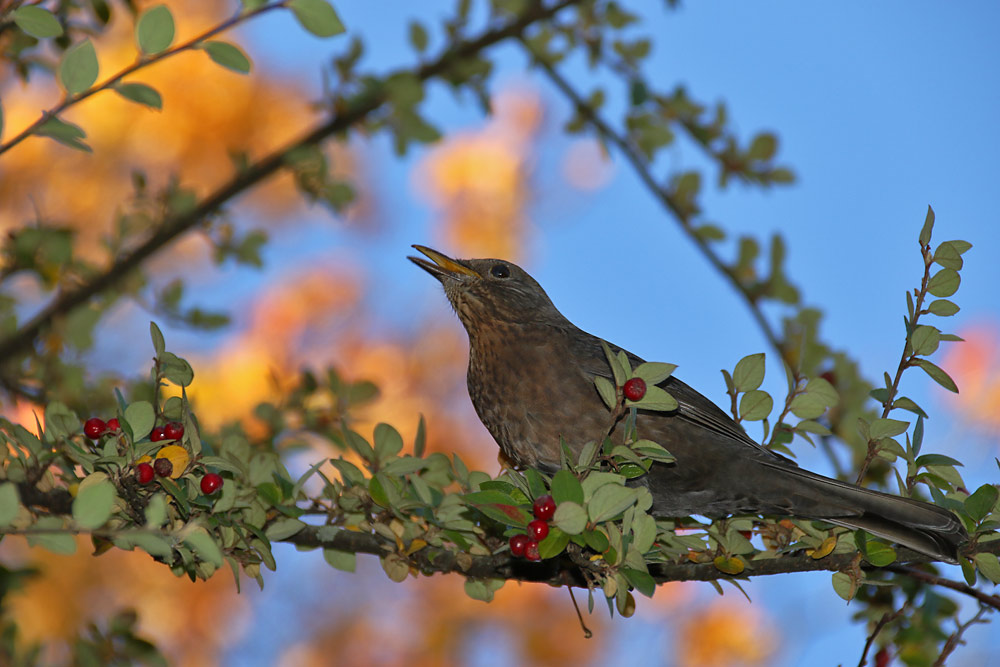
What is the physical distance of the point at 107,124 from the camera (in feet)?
41.3

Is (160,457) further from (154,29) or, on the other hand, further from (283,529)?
(154,29)

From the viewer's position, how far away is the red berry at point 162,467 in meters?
2.20

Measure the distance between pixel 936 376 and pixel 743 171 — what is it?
1927 millimetres

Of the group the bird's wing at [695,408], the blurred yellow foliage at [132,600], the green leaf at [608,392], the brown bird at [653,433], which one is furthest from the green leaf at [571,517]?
the blurred yellow foliage at [132,600]

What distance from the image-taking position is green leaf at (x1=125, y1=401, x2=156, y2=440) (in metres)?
2.21

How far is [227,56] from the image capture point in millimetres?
2018

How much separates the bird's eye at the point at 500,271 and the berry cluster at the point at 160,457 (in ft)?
7.38

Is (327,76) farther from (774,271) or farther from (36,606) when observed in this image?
(36,606)

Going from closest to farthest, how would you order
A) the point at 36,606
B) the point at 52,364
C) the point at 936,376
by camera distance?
the point at 936,376
the point at 52,364
the point at 36,606

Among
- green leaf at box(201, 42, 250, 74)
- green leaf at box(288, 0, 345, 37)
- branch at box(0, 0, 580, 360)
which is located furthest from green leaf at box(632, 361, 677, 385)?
branch at box(0, 0, 580, 360)

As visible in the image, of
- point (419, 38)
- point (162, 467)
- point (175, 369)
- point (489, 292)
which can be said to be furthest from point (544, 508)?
point (419, 38)

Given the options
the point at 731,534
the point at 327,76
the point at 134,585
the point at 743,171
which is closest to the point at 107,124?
the point at 134,585

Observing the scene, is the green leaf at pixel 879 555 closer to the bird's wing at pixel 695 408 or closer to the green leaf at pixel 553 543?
the green leaf at pixel 553 543

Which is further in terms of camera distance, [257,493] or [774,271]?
[774,271]
